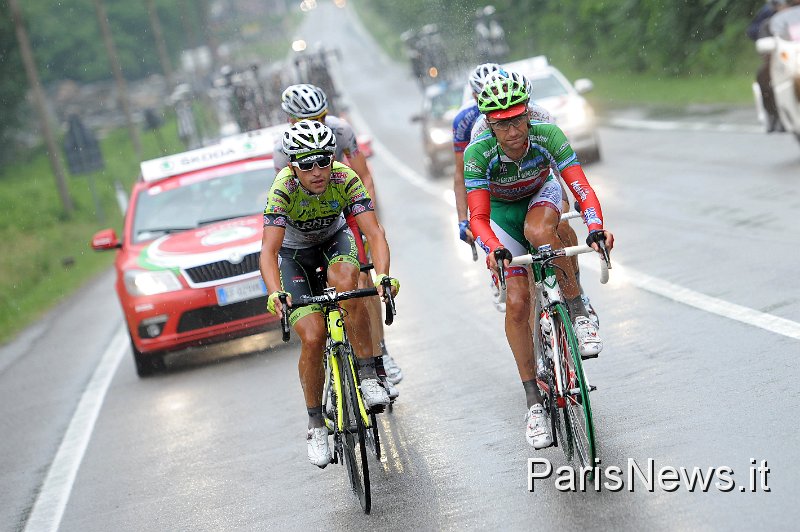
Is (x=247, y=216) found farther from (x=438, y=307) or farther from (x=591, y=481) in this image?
(x=591, y=481)

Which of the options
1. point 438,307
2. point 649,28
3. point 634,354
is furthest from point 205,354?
point 649,28

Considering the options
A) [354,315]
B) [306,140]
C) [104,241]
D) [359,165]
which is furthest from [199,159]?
[306,140]

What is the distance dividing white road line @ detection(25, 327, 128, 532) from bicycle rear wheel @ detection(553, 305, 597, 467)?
10.00 feet

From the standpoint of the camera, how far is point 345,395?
694 centimetres

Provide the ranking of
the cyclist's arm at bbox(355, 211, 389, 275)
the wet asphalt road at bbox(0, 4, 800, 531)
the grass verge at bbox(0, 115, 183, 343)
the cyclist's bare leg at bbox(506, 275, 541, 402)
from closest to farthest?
the wet asphalt road at bbox(0, 4, 800, 531)
the cyclist's bare leg at bbox(506, 275, 541, 402)
the cyclist's arm at bbox(355, 211, 389, 275)
the grass verge at bbox(0, 115, 183, 343)

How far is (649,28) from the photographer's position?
141 ft

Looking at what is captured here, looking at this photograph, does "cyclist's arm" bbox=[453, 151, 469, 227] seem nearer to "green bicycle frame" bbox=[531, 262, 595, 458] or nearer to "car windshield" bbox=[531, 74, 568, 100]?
"green bicycle frame" bbox=[531, 262, 595, 458]

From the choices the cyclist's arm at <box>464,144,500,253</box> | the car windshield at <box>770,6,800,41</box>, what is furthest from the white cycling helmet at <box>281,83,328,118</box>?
the car windshield at <box>770,6,800,41</box>

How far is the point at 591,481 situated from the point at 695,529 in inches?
35.1

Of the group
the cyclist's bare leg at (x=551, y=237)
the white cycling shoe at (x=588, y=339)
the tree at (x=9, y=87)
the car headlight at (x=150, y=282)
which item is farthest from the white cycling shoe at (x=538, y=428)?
the tree at (x=9, y=87)

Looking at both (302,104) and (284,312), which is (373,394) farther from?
(302,104)

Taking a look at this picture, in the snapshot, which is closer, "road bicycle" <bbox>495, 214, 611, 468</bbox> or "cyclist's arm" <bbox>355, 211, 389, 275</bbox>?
"road bicycle" <bbox>495, 214, 611, 468</bbox>

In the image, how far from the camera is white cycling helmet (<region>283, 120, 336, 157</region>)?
24.1 ft

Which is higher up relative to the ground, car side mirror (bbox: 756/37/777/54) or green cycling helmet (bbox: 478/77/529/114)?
green cycling helmet (bbox: 478/77/529/114)
